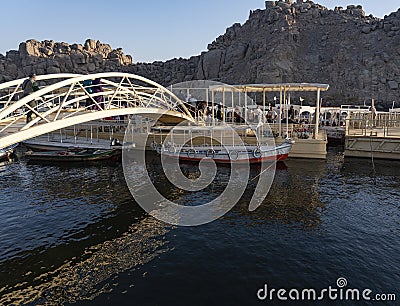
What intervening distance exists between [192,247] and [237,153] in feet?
63.3

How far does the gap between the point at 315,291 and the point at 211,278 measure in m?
4.58

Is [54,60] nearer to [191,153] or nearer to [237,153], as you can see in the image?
[191,153]

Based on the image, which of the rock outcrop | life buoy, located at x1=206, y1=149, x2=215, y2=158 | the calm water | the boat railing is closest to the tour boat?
the calm water

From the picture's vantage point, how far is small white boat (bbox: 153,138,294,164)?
1307 inches

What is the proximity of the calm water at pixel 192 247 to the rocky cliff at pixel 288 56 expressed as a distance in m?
77.2

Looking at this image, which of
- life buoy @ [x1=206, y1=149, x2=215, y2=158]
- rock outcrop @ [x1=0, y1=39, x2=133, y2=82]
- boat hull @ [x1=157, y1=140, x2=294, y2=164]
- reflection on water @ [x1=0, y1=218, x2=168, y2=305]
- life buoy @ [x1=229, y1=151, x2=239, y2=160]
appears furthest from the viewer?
rock outcrop @ [x1=0, y1=39, x2=133, y2=82]

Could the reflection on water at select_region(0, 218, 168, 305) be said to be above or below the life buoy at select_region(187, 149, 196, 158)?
below

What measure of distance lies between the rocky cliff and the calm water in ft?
253

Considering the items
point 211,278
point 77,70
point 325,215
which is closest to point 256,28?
point 77,70

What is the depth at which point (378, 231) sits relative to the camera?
17000 mm

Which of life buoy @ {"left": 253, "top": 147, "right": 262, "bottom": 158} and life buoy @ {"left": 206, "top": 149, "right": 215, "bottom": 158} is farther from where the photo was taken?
life buoy @ {"left": 206, "top": 149, "right": 215, "bottom": 158}

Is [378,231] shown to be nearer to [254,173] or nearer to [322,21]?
[254,173]

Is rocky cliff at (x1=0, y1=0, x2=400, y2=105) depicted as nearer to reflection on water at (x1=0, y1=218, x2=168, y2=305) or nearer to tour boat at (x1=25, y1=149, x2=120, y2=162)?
tour boat at (x1=25, y1=149, x2=120, y2=162)

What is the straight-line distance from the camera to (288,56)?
10319cm
